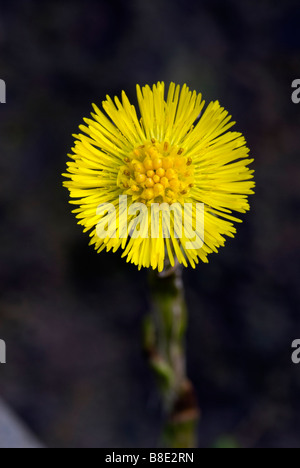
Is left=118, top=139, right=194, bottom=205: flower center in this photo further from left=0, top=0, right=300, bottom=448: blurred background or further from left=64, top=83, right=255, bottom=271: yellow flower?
left=0, top=0, right=300, bottom=448: blurred background

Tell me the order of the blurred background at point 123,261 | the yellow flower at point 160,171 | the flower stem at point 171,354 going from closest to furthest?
the yellow flower at point 160,171
the flower stem at point 171,354
the blurred background at point 123,261

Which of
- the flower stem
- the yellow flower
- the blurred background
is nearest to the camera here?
the yellow flower

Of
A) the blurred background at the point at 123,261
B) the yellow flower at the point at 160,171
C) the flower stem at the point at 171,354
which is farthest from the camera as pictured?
the blurred background at the point at 123,261

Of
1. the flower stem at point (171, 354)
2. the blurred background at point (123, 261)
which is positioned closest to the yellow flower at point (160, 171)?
the flower stem at point (171, 354)

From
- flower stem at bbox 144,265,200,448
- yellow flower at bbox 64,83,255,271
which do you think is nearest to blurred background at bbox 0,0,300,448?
flower stem at bbox 144,265,200,448

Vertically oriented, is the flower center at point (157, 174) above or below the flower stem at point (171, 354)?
above

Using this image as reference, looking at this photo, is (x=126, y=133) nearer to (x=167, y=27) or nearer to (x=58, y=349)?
(x=167, y=27)

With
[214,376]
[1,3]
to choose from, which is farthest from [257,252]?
[1,3]

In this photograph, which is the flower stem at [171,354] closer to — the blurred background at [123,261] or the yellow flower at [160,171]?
the yellow flower at [160,171]

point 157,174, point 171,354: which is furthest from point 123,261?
point 157,174
